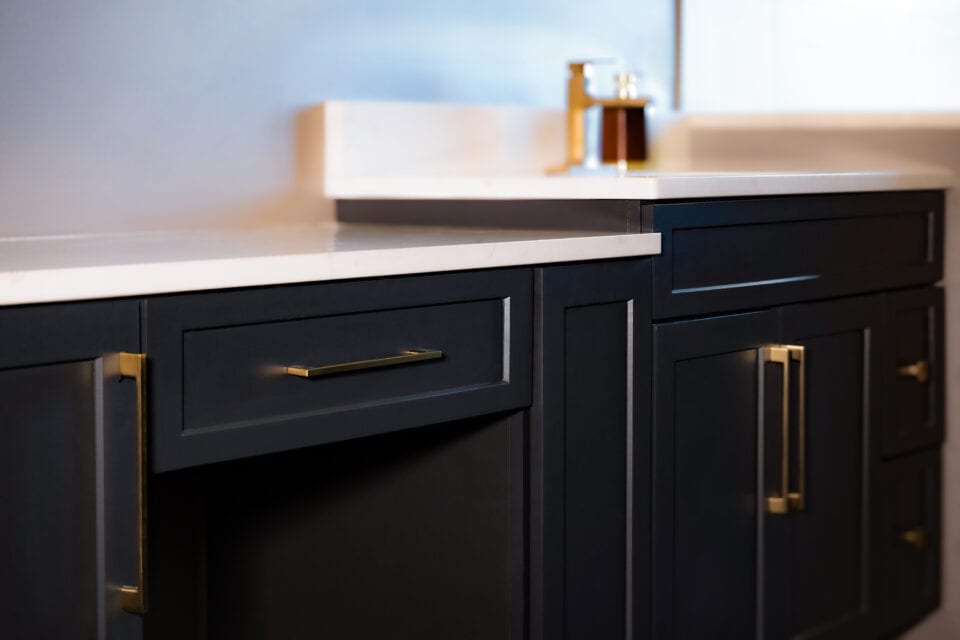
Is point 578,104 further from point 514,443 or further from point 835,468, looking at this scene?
point 514,443

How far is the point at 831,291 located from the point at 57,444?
1119 mm

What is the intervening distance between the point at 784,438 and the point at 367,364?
2.30 ft

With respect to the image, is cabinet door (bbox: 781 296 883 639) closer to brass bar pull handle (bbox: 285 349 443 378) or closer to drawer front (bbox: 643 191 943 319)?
drawer front (bbox: 643 191 943 319)

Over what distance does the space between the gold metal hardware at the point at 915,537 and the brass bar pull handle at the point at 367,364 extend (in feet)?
3.35

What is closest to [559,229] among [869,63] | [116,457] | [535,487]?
[535,487]

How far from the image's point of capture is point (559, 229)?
5.03 ft

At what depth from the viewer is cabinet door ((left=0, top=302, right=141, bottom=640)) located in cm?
97

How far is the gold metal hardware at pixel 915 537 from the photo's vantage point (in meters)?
1.94

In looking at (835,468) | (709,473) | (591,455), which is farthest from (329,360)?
(835,468)

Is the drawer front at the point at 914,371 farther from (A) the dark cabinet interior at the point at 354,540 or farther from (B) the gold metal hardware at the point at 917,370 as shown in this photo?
(A) the dark cabinet interior at the point at 354,540

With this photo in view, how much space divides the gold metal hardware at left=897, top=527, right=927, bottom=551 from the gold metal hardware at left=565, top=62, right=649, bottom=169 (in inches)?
31.0

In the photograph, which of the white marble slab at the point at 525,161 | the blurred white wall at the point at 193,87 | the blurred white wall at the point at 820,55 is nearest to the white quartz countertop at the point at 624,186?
the white marble slab at the point at 525,161

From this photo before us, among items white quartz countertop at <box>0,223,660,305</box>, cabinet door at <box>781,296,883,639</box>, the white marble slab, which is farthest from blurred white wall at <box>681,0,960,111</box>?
white quartz countertop at <box>0,223,660,305</box>

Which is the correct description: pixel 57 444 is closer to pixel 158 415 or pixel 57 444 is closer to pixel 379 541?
pixel 158 415
